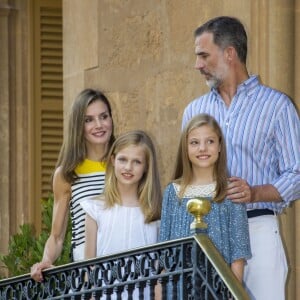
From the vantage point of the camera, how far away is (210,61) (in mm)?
8711

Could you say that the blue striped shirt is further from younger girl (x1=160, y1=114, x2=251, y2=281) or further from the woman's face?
the woman's face

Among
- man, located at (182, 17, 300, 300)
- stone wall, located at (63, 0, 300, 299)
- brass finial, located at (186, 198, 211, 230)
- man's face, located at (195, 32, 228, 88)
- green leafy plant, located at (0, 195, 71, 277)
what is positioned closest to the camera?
brass finial, located at (186, 198, 211, 230)

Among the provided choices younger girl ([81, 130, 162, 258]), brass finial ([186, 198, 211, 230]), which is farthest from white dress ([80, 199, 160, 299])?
brass finial ([186, 198, 211, 230])

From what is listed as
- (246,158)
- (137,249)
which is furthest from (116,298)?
(246,158)

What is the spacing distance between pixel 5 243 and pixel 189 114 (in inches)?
315

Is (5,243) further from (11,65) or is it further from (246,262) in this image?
(246,262)

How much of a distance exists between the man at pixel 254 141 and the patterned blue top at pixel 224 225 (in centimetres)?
7

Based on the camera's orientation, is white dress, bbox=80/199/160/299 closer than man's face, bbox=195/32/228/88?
No

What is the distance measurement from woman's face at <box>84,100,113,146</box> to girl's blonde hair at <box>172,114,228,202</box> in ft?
2.14

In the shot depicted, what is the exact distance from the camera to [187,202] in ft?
26.6

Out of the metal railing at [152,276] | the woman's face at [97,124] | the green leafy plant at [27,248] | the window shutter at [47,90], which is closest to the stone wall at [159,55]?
the green leafy plant at [27,248]

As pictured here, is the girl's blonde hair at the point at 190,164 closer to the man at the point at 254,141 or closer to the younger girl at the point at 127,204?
the man at the point at 254,141

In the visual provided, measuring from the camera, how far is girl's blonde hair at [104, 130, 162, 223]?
8.81 m

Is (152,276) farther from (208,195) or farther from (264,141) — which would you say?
(264,141)
